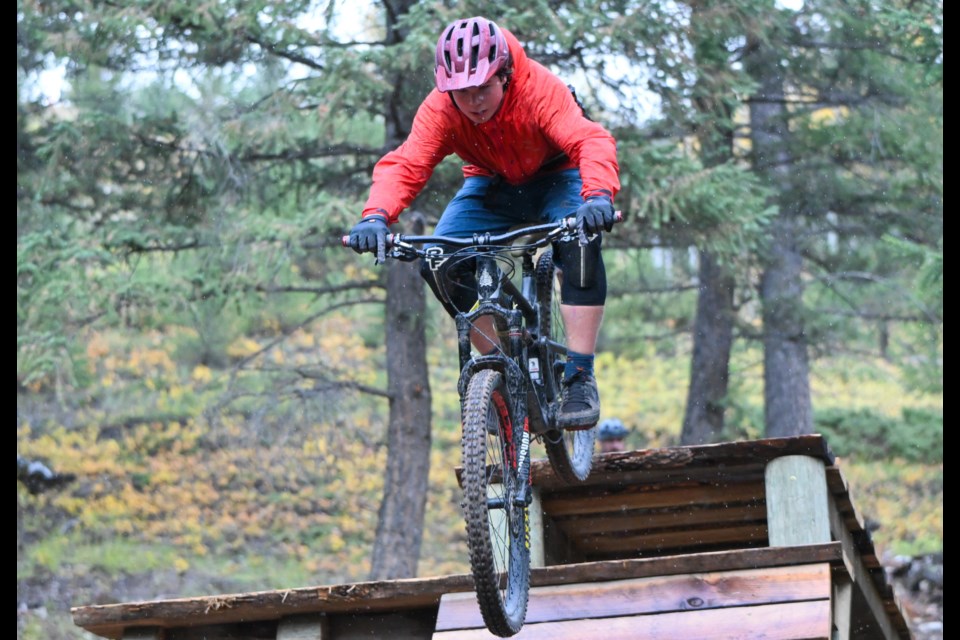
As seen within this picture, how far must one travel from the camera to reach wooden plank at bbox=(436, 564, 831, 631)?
16.1ft

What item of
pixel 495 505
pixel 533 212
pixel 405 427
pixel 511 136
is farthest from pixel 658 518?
pixel 405 427

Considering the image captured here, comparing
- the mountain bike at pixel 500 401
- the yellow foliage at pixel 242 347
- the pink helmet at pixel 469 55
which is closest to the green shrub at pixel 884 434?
the yellow foliage at pixel 242 347

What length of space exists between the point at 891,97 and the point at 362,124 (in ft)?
20.6

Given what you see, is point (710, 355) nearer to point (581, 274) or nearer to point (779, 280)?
point (779, 280)

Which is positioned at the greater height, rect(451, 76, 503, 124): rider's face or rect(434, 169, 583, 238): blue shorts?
rect(451, 76, 503, 124): rider's face

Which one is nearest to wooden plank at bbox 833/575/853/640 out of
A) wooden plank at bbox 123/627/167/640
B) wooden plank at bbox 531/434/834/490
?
wooden plank at bbox 531/434/834/490

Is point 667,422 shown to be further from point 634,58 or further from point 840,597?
point 840,597

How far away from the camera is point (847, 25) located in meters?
12.7

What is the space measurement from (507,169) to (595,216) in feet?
2.79

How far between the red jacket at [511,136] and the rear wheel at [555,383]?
1.80 ft

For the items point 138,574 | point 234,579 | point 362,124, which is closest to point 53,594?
point 138,574

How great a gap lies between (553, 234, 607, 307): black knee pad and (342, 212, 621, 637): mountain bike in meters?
0.29

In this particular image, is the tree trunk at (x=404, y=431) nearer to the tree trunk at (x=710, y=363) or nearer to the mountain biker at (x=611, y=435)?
the mountain biker at (x=611, y=435)

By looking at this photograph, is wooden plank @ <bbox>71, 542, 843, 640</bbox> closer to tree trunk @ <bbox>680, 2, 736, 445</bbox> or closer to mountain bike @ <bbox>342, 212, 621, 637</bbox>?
mountain bike @ <bbox>342, 212, 621, 637</bbox>
